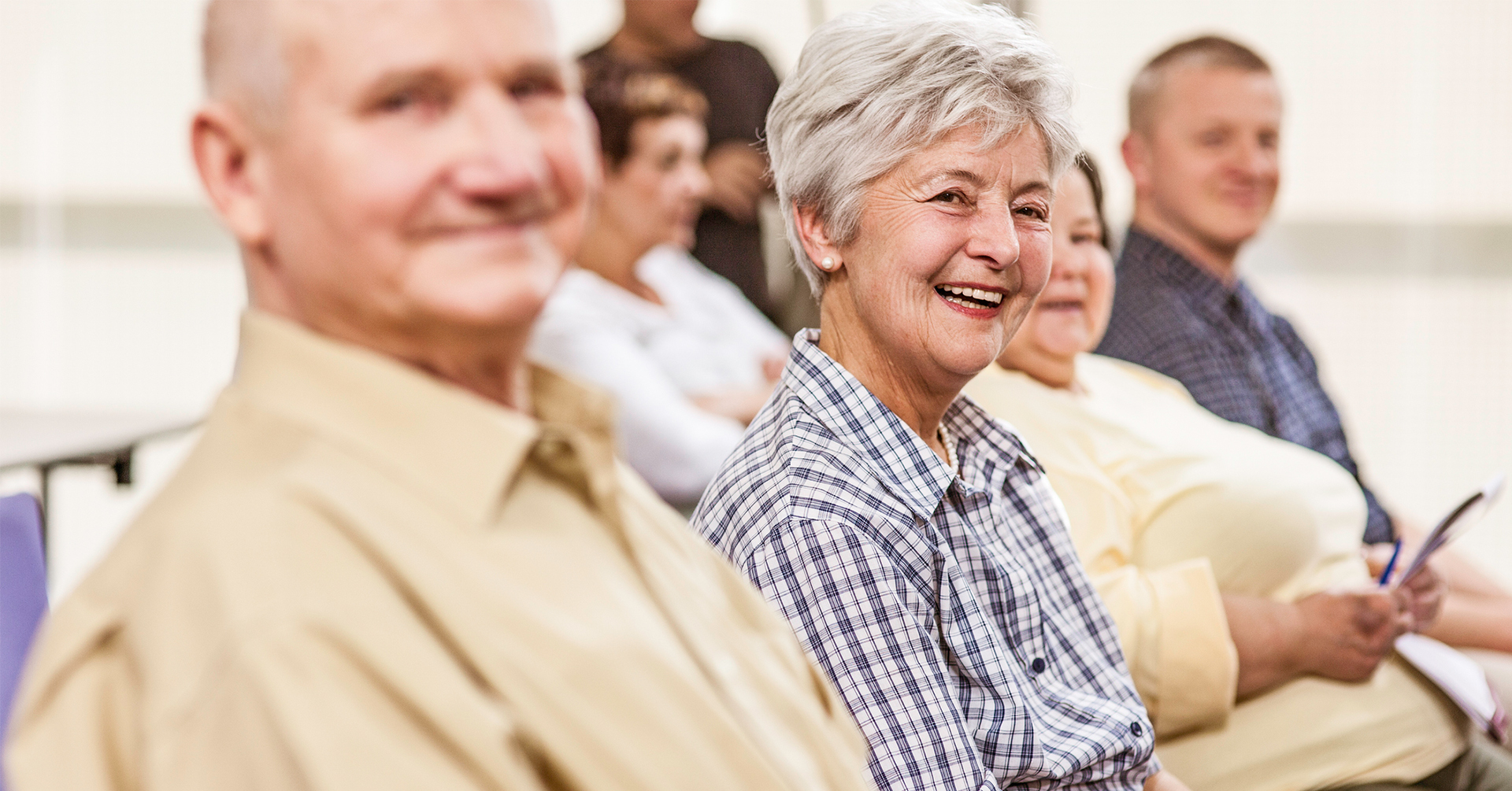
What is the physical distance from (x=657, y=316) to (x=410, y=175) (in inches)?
88.1

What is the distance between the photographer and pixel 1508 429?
4219 mm

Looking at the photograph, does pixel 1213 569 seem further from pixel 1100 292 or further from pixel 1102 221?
pixel 1102 221

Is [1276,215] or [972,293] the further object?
[1276,215]

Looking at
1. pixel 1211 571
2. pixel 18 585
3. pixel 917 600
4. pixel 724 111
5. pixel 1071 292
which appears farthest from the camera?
pixel 724 111

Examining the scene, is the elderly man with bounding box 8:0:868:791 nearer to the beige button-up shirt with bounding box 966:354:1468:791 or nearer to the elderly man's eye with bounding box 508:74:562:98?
the elderly man's eye with bounding box 508:74:562:98

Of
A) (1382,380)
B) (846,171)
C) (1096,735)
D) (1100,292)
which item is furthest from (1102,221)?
(1382,380)

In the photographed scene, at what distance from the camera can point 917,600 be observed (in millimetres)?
1060

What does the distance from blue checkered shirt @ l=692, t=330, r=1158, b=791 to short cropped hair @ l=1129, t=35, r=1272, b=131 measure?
1.15 m

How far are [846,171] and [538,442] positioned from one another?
0.59 m

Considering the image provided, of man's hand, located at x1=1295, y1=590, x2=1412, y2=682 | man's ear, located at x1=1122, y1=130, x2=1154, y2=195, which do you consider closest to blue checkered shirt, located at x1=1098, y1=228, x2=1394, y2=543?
man's ear, located at x1=1122, y1=130, x2=1154, y2=195

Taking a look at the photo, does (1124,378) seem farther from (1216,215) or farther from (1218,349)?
(1216,215)

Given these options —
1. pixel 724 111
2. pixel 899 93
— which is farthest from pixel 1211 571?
pixel 724 111

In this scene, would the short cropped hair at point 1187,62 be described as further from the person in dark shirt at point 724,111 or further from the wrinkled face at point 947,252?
the person in dark shirt at point 724,111

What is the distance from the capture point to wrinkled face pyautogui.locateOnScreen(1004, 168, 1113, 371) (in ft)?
5.29
